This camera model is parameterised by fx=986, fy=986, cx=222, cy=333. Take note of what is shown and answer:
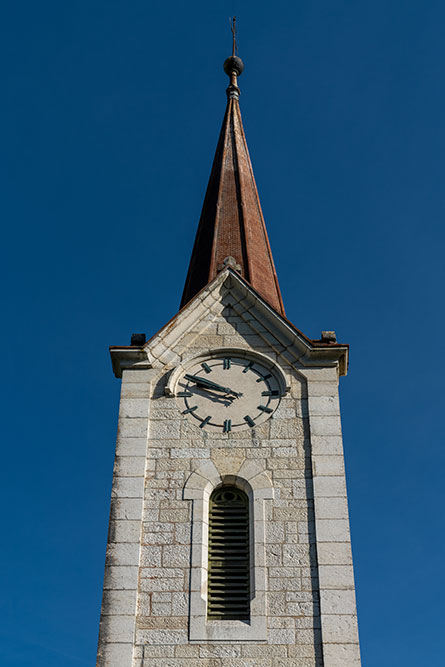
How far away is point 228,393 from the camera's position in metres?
17.9

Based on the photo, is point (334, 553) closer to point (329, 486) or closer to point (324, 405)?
point (329, 486)

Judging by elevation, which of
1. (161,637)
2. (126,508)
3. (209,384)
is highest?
(209,384)

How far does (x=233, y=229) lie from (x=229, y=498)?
8.78 m

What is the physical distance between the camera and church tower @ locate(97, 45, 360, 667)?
1477cm

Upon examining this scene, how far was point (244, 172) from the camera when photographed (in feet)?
85.0

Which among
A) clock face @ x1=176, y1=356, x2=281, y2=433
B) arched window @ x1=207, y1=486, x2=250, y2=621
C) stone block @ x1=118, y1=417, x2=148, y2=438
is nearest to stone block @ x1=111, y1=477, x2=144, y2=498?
stone block @ x1=118, y1=417, x2=148, y2=438

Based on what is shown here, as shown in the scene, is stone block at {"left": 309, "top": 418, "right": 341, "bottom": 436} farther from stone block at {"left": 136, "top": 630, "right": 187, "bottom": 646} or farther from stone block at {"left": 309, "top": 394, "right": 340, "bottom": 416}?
stone block at {"left": 136, "top": 630, "right": 187, "bottom": 646}

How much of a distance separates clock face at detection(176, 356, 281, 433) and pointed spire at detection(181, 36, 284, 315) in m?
2.63

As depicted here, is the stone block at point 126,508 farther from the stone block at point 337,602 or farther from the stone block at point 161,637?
the stone block at point 337,602

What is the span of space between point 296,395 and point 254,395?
2.50 feet

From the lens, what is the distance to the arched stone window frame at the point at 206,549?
14812 mm

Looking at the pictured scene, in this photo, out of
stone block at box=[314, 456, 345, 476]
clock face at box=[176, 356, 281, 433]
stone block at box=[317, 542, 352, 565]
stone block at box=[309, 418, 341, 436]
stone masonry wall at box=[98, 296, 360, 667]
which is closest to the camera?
stone masonry wall at box=[98, 296, 360, 667]

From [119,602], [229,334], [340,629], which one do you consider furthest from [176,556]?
[229,334]

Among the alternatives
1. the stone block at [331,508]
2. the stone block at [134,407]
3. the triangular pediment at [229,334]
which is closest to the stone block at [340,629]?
the stone block at [331,508]
